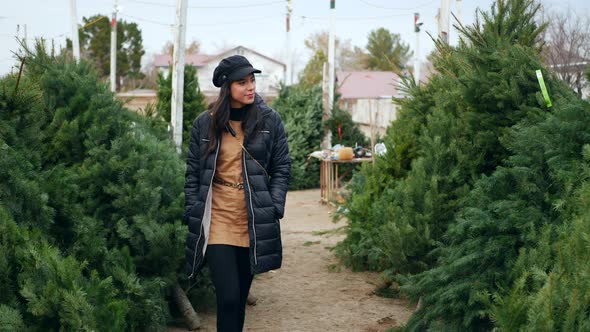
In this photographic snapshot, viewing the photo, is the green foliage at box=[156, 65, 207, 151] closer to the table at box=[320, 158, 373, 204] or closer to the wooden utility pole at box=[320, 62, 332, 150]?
the table at box=[320, 158, 373, 204]

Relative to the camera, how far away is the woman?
4.14m

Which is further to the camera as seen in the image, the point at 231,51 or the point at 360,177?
the point at 231,51

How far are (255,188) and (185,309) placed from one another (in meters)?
1.79

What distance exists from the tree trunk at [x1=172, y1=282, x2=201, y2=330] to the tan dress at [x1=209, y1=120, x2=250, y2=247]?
1.51 meters

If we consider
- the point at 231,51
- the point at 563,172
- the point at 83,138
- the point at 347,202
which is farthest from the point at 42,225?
the point at 231,51

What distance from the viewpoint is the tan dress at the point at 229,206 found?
4176 mm

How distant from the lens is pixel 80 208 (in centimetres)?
473

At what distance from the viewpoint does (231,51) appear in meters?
68.1

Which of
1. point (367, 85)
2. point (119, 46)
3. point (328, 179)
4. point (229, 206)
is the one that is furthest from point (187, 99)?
point (367, 85)

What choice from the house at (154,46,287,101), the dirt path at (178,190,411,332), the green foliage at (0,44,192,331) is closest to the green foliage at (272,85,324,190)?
the dirt path at (178,190,411,332)

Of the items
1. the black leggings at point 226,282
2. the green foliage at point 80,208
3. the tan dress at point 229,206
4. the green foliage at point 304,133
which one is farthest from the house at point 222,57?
the black leggings at point 226,282

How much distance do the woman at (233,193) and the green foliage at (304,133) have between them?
13.2 m

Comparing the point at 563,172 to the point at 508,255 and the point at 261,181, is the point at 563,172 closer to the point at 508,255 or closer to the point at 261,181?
the point at 508,255

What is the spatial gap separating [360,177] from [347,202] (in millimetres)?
344
